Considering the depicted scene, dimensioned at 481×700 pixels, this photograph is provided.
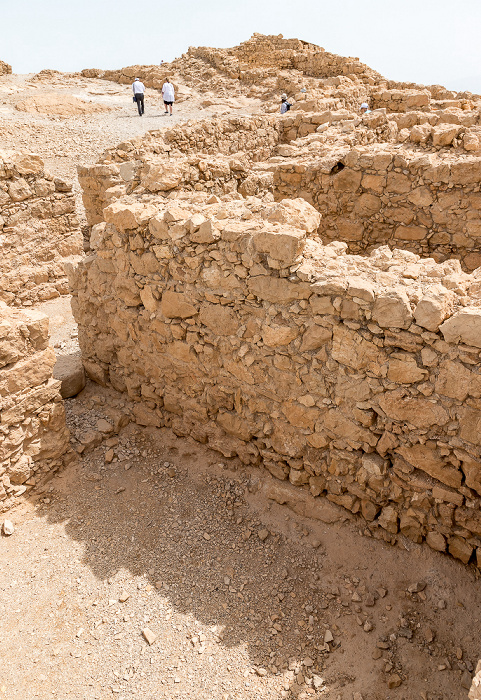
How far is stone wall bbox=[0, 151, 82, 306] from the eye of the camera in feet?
23.7

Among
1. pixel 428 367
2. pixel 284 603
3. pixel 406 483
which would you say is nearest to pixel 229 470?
pixel 284 603

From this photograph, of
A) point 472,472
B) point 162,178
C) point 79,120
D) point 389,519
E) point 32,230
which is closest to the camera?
point 472,472

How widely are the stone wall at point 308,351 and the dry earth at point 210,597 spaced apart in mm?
333

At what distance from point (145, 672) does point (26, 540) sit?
5.03 feet

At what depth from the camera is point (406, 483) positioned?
3609 millimetres

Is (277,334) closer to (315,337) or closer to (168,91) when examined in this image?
(315,337)

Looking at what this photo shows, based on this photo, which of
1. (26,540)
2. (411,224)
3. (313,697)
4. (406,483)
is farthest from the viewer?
(411,224)

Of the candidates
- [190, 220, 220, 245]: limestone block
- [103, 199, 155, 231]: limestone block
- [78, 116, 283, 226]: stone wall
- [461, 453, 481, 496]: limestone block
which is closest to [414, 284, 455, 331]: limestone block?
[461, 453, 481, 496]: limestone block

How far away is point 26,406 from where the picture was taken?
427 cm

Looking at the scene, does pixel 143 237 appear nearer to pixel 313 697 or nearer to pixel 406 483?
pixel 406 483

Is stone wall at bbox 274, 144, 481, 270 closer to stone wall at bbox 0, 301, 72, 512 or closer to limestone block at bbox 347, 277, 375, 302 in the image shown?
limestone block at bbox 347, 277, 375, 302

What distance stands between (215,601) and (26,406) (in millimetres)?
2327

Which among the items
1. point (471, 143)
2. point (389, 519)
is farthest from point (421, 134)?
point (389, 519)

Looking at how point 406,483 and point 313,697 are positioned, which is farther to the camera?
point 406,483
